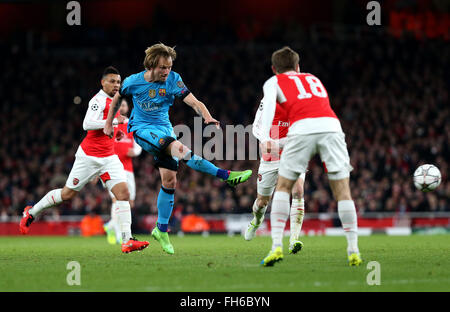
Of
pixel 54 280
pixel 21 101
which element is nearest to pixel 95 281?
pixel 54 280

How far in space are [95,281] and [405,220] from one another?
14.8 m

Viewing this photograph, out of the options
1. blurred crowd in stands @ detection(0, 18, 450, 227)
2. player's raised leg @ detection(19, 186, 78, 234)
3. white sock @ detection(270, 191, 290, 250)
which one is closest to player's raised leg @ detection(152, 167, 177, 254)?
player's raised leg @ detection(19, 186, 78, 234)

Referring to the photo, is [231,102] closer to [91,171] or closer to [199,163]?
[91,171]

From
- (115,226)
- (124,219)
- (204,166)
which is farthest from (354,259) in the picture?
(115,226)

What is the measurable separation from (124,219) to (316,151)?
3.76m

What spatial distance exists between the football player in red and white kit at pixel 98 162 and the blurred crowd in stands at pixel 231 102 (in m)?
10.6

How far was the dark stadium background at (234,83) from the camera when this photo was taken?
72.5ft

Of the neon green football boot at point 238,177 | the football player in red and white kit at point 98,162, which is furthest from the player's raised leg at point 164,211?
the neon green football boot at point 238,177

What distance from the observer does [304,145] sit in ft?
24.9

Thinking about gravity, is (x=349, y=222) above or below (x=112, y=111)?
below

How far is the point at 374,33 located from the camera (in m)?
29.7

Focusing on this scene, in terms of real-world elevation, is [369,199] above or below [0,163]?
below

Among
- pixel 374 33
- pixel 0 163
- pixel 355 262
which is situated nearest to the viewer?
pixel 355 262
